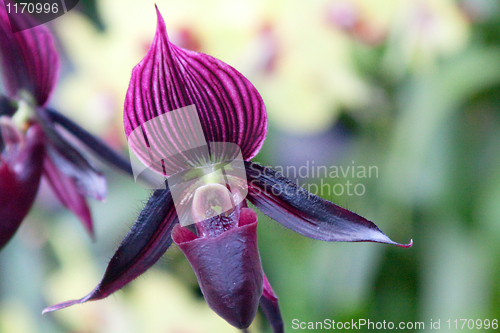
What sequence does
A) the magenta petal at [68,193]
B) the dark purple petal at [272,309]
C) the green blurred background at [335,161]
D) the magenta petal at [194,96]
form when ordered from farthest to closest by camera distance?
the green blurred background at [335,161] → the magenta petal at [68,193] → the dark purple petal at [272,309] → the magenta petal at [194,96]

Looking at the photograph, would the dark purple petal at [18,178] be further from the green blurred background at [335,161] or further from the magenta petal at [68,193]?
the green blurred background at [335,161]

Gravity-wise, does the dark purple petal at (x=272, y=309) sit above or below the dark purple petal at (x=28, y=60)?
below

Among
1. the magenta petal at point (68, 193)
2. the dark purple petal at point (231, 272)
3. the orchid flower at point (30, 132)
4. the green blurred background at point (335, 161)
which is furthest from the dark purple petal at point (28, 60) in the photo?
the green blurred background at point (335, 161)

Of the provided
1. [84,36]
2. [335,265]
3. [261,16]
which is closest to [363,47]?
[261,16]

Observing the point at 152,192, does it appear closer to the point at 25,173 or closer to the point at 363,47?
the point at 25,173

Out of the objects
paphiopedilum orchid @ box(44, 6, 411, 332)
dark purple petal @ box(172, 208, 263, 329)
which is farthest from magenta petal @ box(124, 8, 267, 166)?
dark purple petal @ box(172, 208, 263, 329)

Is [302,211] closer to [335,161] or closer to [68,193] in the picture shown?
[68,193]
